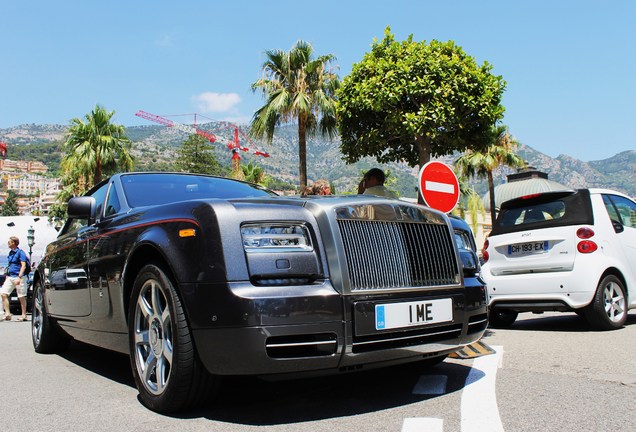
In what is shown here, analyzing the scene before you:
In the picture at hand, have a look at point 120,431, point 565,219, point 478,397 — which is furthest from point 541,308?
point 120,431

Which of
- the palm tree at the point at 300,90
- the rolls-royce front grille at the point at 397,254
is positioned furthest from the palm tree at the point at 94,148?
the rolls-royce front grille at the point at 397,254

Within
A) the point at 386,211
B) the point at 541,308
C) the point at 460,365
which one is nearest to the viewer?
the point at 386,211

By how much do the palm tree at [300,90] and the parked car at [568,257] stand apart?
43.2 ft

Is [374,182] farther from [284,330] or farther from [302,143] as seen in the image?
[302,143]

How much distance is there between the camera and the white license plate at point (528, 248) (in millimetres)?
6984

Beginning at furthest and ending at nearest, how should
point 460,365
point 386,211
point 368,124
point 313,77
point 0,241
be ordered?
point 0,241, point 313,77, point 368,124, point 460,365, point 386,211

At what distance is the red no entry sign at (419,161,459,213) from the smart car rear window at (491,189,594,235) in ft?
3.23

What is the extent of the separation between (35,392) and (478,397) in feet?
9.93

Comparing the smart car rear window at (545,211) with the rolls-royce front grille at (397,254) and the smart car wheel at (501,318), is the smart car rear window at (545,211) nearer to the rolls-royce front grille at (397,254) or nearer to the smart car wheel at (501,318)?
the smart car wheel at (501,318)

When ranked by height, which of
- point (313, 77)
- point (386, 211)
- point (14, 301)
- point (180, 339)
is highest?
point (313, 77)

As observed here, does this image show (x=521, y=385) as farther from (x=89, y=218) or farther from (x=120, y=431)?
(x=89, y=218)

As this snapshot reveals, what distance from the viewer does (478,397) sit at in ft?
11.3

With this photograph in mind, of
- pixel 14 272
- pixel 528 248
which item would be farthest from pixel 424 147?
pixel 14 272

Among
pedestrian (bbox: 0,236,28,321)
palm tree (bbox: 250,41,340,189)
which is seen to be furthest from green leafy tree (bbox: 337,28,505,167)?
pedestrian (bbox: 0,236,28,321)
